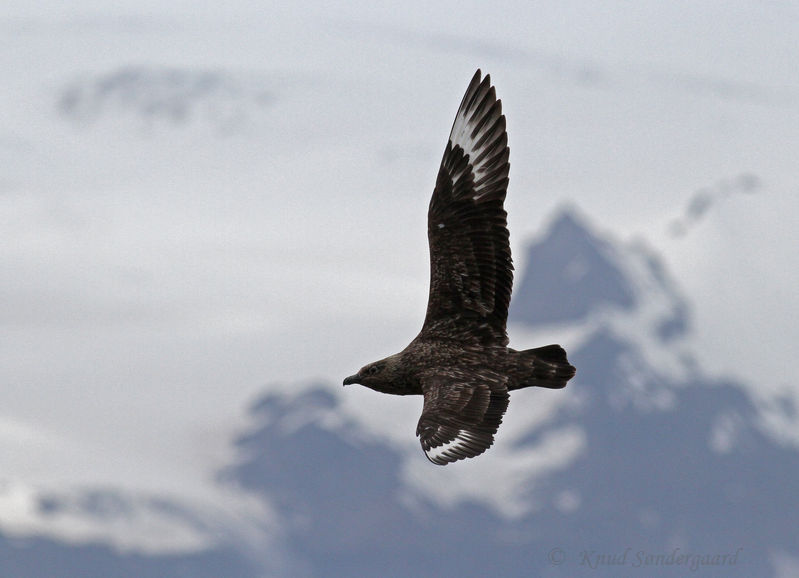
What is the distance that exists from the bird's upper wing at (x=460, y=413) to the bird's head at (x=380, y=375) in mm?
539

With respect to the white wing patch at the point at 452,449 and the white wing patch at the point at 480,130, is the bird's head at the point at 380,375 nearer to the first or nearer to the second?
the white wing patch at the point at 452,449

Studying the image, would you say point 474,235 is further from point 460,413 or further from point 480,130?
point 460,413

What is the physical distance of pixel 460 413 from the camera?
18609 millimetres

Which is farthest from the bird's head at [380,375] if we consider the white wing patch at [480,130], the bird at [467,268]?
the white wing patch at [480,130]

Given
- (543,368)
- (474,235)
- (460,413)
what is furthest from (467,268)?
(460,413)

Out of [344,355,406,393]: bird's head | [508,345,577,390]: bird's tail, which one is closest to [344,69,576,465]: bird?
[344,355,406,393]: bird's head

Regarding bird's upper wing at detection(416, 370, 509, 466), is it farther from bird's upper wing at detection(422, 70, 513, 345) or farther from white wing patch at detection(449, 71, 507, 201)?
white wing patch at detection(449, 71, 507, 201)

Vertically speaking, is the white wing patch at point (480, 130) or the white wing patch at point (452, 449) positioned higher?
the white wing patch at point (480, 130)

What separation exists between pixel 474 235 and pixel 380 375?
2463 mm

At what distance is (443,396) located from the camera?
1903 centimetres

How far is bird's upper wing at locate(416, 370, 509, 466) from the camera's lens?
17953 mm

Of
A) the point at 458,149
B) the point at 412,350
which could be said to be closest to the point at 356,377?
the point at 412,350

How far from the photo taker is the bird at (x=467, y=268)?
20047 mm

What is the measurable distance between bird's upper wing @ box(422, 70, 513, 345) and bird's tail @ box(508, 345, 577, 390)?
0.90 meters
